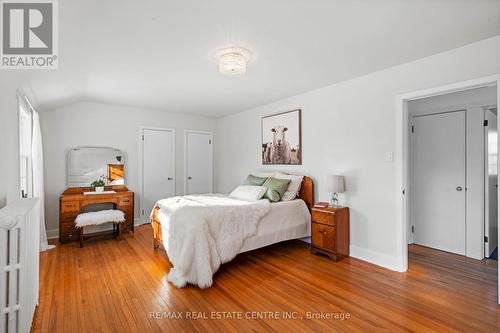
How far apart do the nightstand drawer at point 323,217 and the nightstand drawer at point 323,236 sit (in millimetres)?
52

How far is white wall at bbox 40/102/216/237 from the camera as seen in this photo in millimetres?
4195

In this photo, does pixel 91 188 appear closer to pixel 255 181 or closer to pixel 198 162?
pixel 198 162

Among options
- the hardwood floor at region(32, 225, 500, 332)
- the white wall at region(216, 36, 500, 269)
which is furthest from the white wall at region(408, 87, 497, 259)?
the white wall at region(216, 36, 500, 269)

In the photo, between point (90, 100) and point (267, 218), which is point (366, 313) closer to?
point (267, 218)

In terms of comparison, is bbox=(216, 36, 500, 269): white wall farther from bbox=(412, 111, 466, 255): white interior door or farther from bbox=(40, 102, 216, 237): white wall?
bbox=(40, 102, 216, 237): white wall

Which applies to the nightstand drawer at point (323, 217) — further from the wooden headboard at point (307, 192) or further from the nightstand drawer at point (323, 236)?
the wooden headboard at point (307, 192)

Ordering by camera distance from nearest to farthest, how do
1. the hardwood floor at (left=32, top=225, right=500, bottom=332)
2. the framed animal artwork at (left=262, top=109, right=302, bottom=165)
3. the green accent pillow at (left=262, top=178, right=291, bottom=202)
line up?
the hardwood floor at (left=32, top=225, right=500, bottom=332) → the green accent pillow at (left=262, top=178, right=291, bottom=202) → the framed animal artwork at (left=262, top=109, right=302, bottom=165)

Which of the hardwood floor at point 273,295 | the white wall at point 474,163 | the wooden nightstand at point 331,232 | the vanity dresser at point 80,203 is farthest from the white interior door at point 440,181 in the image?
the vanity dresser at point 80,203

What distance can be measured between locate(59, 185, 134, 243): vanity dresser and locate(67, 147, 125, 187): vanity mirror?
5.7 inches

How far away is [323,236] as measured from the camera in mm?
3262

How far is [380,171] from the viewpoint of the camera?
305cm

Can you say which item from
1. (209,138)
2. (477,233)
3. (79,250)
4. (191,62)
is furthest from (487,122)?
(79,250)

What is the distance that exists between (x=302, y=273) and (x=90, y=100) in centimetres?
436

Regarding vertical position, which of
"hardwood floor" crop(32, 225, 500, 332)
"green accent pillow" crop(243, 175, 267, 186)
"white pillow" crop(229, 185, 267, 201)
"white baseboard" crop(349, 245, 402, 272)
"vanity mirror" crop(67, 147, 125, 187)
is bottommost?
"hardwood floor" crop(32, 225, 500, 332)
